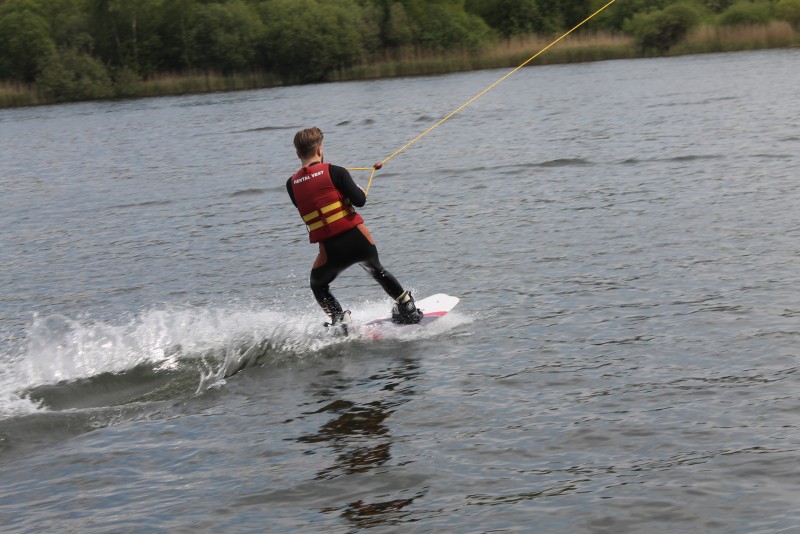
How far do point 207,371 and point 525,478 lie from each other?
3812 mm

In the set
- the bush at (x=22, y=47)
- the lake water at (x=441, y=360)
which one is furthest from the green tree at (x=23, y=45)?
the lake water at (x=441, y=360)

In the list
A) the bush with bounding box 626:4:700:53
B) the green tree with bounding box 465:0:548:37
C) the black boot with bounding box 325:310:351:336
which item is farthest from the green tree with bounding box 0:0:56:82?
the black boot with bounding box 325:310:351:336

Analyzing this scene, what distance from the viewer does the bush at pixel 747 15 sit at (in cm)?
5403

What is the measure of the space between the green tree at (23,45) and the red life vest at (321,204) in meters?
68.6

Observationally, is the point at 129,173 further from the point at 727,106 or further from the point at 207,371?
the point at 207,371

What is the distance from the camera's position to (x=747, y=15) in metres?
54.2

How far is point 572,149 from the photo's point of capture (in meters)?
23.7

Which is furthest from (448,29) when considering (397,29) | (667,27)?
(667,27)

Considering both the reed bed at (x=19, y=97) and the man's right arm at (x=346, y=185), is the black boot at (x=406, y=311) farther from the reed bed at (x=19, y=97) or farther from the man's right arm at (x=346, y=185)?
the reed bed at (x=19, y=97)

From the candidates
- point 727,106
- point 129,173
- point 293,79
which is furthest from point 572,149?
point 293,79

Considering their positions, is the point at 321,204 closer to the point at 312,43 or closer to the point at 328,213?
the point at 328,213

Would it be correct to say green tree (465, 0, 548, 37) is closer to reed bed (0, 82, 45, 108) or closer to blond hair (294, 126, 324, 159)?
reed bed (0, 82, 45, 108)

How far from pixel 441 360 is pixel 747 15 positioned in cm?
5007

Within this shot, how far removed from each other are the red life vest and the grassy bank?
4613cm
